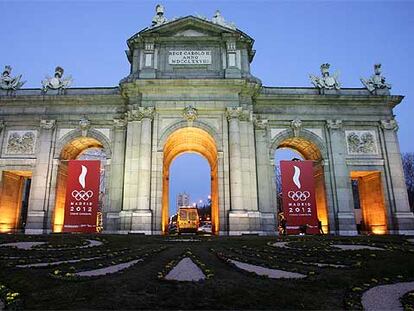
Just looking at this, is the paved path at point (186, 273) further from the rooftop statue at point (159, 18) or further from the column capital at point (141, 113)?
the rooftop statue at point (159, 18)

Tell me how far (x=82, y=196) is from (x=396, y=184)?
87.7 ft

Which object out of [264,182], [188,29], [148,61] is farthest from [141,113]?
[264,182]

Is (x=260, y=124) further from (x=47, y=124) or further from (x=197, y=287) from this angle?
(x=197, y=287)

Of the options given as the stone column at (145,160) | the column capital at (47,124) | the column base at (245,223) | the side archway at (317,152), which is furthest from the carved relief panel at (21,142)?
the side archway at (317,152)

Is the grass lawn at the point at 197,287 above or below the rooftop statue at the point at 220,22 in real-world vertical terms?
below

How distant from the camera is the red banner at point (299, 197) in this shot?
25188 mm

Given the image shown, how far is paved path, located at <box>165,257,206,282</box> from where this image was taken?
607cm

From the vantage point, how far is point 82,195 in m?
25.4

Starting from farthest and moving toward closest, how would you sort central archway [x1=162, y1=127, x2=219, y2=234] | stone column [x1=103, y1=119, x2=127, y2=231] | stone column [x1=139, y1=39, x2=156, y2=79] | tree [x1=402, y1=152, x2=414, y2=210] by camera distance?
1. tree [x1=402, y1=152, x2=414, y2=210]
2. central archway [x1=162, y1=127, x2=219, y2=234]
3. stone column [x1=139, y1=39, x2=156, y2=79]
4. stone column [x1=103, y1=119, x2=127, y2=231]

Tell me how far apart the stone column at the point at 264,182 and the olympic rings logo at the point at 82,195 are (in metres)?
14.1

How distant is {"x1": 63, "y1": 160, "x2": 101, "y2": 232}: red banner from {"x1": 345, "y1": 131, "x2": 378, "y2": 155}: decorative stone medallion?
72.4 feet

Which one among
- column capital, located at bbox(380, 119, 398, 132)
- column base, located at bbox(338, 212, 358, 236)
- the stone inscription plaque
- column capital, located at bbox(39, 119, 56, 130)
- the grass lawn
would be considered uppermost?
the stone inscription plaque

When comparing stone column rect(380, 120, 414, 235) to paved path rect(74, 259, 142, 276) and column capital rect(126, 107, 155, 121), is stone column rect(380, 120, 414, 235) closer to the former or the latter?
column capital rect(126, 107, 155, 121)

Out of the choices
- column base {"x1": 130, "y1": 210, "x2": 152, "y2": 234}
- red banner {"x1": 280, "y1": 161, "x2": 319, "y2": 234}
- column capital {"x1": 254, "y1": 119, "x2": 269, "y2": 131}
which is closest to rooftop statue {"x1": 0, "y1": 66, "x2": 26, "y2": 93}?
column base {"x1": 130, "y1": 210, "x2": 152, "y2": 234}
